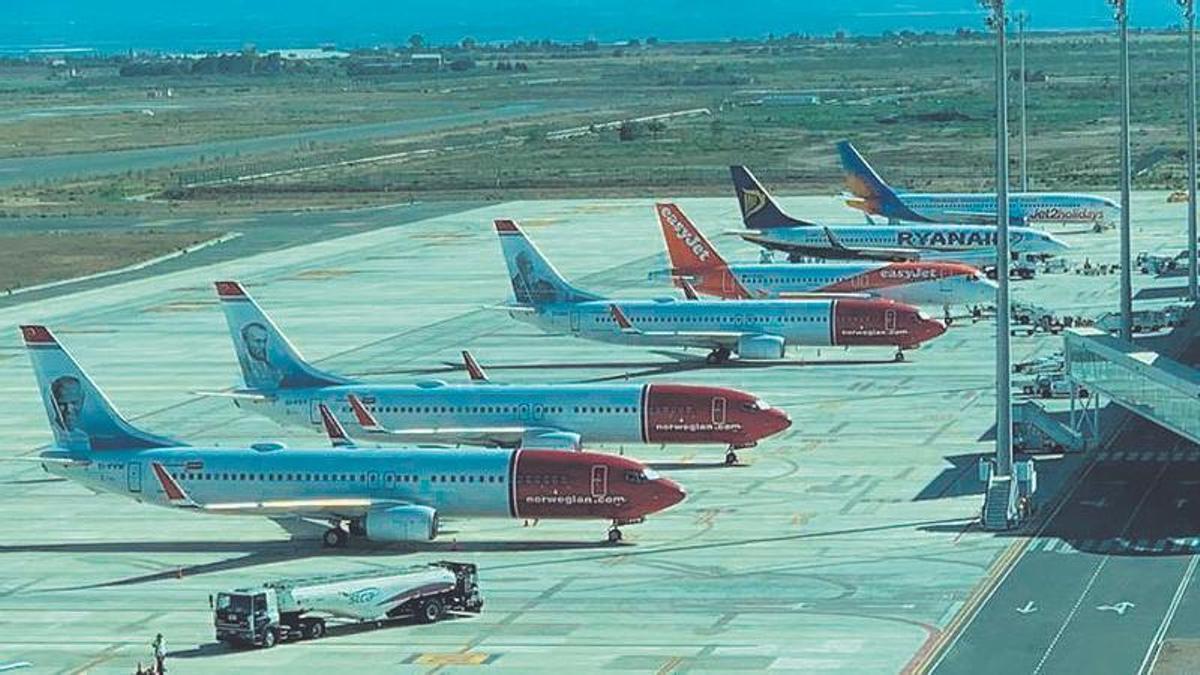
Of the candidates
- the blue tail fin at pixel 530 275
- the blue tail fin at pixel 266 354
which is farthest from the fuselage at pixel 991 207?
the blue tail fin at pixel 266 354

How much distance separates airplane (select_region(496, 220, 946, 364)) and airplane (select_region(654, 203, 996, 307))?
11098 mm

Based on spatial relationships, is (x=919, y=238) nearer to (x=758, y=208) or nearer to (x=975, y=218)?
(x=758, y=208)

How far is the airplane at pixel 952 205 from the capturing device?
169m

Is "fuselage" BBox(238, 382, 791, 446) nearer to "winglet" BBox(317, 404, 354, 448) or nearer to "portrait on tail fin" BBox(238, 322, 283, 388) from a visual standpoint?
"portrait on tail fin" BBox(238, 322, 283, 388)

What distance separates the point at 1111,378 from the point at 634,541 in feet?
65.4

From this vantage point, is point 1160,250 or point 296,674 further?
point 1160,250

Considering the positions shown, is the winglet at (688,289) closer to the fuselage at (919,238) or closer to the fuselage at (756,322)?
the fuselage at (756,322)

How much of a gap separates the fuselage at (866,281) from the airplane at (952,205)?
116 feet

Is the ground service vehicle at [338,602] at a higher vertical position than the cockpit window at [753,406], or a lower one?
lower

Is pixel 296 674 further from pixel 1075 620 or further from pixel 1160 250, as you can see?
pixel 1160 250

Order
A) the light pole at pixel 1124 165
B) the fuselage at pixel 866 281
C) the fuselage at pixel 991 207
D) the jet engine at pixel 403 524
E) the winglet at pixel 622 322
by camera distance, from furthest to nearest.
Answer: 1. the fuselage at pixel 991 207
2. the fuselage at pixel 866 281
3. the winglet at pixel 622 322
4. the light pole at pixel 1124 165
5. the jet engine at pixel 403 524

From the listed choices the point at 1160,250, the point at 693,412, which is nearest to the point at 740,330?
the point at 693,412

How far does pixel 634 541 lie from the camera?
3046 inches

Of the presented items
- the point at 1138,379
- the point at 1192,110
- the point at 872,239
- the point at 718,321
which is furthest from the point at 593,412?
the point at 872,239
